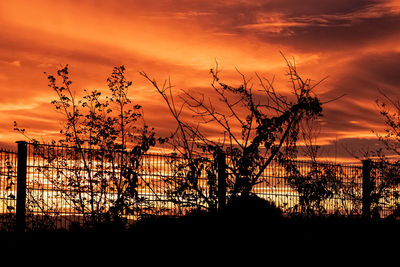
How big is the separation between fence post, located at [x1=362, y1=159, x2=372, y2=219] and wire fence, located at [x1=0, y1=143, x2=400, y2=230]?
2314 mm

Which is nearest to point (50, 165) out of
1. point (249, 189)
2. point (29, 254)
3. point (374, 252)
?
point (29, 254)

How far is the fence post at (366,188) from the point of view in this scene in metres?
13.4

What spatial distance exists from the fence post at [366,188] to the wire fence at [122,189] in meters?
2.31

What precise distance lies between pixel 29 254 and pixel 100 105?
4.89 m

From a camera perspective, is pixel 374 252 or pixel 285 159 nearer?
pixel 374 252

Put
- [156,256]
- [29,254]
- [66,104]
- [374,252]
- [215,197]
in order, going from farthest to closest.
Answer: [66,104], [215,197], [374,252], [29,254], [156,256]

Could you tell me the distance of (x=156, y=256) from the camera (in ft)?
23.8

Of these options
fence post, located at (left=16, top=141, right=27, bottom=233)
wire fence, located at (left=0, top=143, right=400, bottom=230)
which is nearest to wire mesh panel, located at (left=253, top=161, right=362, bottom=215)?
wire fence, located at (left=0, top=143, right=400, bottom=230)

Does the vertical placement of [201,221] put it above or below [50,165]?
below

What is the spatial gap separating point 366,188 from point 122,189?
7517 mm

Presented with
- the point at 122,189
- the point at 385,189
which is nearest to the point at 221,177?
the point at 122,189

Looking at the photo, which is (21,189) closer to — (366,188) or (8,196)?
(8,196)

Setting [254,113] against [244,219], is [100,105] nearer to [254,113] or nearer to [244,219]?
[254,113]

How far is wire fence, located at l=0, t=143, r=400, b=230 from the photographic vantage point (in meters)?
9.54
